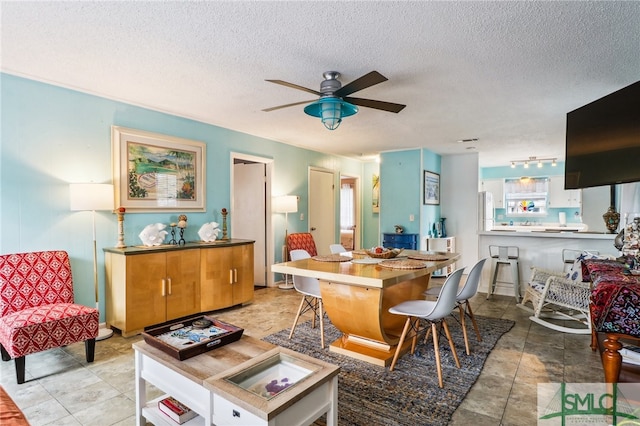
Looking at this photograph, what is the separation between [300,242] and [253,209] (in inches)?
37.5

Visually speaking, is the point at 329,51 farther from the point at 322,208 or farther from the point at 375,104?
the point at 322,208

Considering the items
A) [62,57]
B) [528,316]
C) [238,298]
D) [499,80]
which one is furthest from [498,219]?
[62,57]

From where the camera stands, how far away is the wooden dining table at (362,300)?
8.51ft

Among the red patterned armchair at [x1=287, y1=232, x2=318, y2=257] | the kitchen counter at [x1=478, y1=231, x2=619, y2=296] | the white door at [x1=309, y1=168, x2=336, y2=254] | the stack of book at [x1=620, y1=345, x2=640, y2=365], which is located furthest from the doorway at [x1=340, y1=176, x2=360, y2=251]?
the stack of book at [x1=620, y1=345, x2=640, y2=365]

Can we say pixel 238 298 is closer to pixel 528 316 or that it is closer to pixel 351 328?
pixel 351 328

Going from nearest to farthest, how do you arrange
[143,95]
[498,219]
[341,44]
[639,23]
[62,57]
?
[639,23], [341,44], [62,57], [143,95], [498,219]

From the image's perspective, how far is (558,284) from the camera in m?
3.61

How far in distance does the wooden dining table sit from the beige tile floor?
777mm

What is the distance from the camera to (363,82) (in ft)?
7.55

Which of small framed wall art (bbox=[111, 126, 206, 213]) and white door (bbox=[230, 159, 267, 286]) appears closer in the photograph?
small framed wall art (bbox=[111, 126, 206, 213])

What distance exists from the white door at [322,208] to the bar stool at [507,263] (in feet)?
9.52

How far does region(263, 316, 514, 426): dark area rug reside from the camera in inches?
80.2

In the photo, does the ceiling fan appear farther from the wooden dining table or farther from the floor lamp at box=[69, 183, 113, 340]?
the floor lamp at box=[69, 183, 113, 340]

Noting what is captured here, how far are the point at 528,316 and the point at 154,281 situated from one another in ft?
14.0
